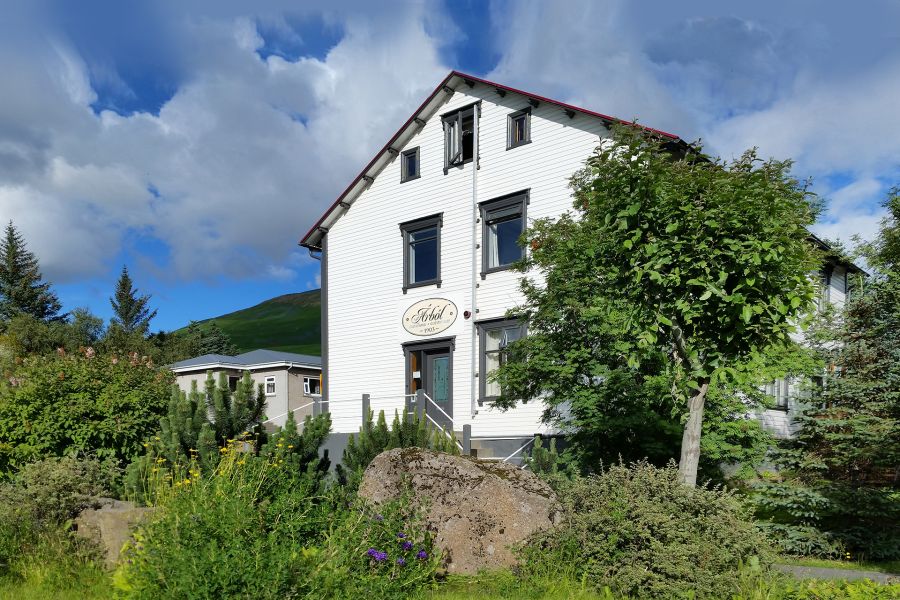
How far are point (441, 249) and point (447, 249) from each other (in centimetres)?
23

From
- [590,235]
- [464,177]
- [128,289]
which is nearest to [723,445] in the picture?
[590,235]

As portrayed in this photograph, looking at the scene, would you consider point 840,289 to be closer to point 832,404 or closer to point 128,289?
point 832,404

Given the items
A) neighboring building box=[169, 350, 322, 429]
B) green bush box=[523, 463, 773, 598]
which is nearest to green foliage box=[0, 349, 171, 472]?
green bush box=[523, 463, 773, 598]

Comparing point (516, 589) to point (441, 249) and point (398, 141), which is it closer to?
point (441, 249)

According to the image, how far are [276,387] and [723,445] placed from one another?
2094 centimetres

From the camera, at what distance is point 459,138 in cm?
2014

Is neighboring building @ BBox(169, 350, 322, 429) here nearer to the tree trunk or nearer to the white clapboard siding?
the white clapboard siding

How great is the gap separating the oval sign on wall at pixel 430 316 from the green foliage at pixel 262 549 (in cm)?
1131

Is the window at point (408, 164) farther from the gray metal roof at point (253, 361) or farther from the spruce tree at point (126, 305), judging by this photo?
the spruce tree at point (126, 305)

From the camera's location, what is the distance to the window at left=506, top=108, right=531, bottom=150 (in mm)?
18828

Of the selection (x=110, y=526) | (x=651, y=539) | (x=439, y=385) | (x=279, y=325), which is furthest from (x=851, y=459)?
(x=279, y=325)

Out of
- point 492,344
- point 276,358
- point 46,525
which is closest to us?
point 46,525

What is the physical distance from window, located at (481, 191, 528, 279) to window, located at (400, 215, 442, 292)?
1627 millimetres

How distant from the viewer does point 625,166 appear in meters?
8.37
